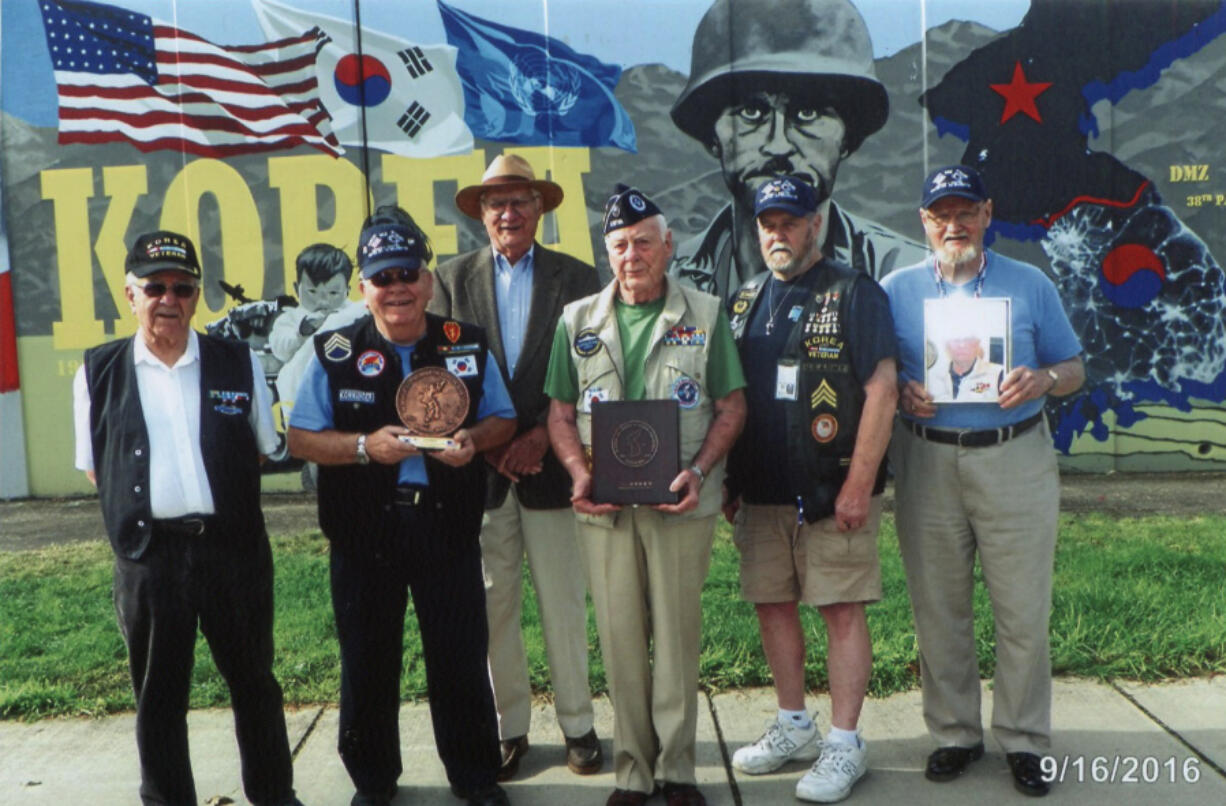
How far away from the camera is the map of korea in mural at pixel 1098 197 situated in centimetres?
980

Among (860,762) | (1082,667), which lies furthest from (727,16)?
(860,762)

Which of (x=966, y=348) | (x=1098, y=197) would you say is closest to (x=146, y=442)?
(x=966, y=348)

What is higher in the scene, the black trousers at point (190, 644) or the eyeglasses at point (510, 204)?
the eyeglasses at point (510, 204)

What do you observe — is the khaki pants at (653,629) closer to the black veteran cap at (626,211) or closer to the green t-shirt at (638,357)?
the green t-shirt at (638,357)

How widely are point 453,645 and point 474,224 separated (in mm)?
6480

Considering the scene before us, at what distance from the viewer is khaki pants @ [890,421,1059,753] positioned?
13.5ft

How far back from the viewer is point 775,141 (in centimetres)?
974

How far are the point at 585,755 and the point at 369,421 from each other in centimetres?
154

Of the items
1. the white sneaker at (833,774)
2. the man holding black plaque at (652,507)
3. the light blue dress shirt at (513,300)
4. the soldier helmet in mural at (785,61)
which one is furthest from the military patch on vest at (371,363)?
the soldier helmet in mural at (785,61)

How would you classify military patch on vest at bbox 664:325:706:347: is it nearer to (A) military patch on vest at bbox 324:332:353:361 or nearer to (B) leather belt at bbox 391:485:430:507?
(B) leather belt at bbox 391:485:430:507

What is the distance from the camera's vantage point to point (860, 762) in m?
4.16

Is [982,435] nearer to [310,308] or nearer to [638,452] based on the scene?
[638,452]

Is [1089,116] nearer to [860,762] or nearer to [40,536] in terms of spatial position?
[860,762]

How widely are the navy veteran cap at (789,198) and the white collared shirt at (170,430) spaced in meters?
1.98
